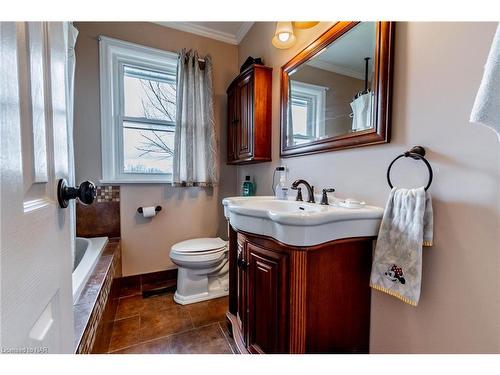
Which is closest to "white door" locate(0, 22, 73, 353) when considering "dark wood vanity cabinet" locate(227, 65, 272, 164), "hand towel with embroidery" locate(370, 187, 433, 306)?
"hand towel with embroidery" locate(370, 187, 433, 306)

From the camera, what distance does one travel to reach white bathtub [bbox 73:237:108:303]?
3.69 feet

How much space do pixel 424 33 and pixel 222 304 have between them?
6.39 feet

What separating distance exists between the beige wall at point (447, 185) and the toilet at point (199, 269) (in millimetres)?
1112

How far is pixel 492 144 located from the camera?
62cm

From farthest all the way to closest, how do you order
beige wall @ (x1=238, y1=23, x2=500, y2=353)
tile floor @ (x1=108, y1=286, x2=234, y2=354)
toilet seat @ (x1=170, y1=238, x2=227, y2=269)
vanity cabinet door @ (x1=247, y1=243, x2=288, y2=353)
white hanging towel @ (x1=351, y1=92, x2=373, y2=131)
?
toilet seat @ (x1=170, y1=238, x2=227, y2=269) < tile floor @ (x1=108, y1=286, x2=234, y2=354) < white hanging towel @ (x1=351, y1=92, x2=373, y2=131) < vanity cabinet door @ (x1=247, y1=243, x2=288, y2=353) < beige wall @ (x1=238, y1=23, x2=500, y2=353)

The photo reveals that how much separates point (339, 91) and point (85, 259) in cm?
188

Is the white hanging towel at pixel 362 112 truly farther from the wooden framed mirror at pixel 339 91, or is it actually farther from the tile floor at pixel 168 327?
the tile floor at pixel 168 327

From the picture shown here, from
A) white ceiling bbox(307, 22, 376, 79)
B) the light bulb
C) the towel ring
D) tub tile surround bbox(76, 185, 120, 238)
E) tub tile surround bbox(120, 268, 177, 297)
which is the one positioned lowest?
tub tile surround bbox(120, 268, 177, 297)

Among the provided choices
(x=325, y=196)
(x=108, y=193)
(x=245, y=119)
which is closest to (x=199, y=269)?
(x=108, y=193)

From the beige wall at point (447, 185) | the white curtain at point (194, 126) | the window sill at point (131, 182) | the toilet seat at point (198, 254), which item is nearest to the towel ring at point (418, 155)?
the beige wall at point (447, 185)

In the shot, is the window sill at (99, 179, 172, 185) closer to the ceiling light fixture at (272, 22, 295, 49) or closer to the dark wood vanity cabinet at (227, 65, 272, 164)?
the dark wood vanity cabinet at (227, 65, 272, 164)

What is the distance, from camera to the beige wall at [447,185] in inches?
25.0

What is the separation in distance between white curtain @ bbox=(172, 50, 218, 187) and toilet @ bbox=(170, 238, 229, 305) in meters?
0.61

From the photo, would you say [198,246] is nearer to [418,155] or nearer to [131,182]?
[131,182]
